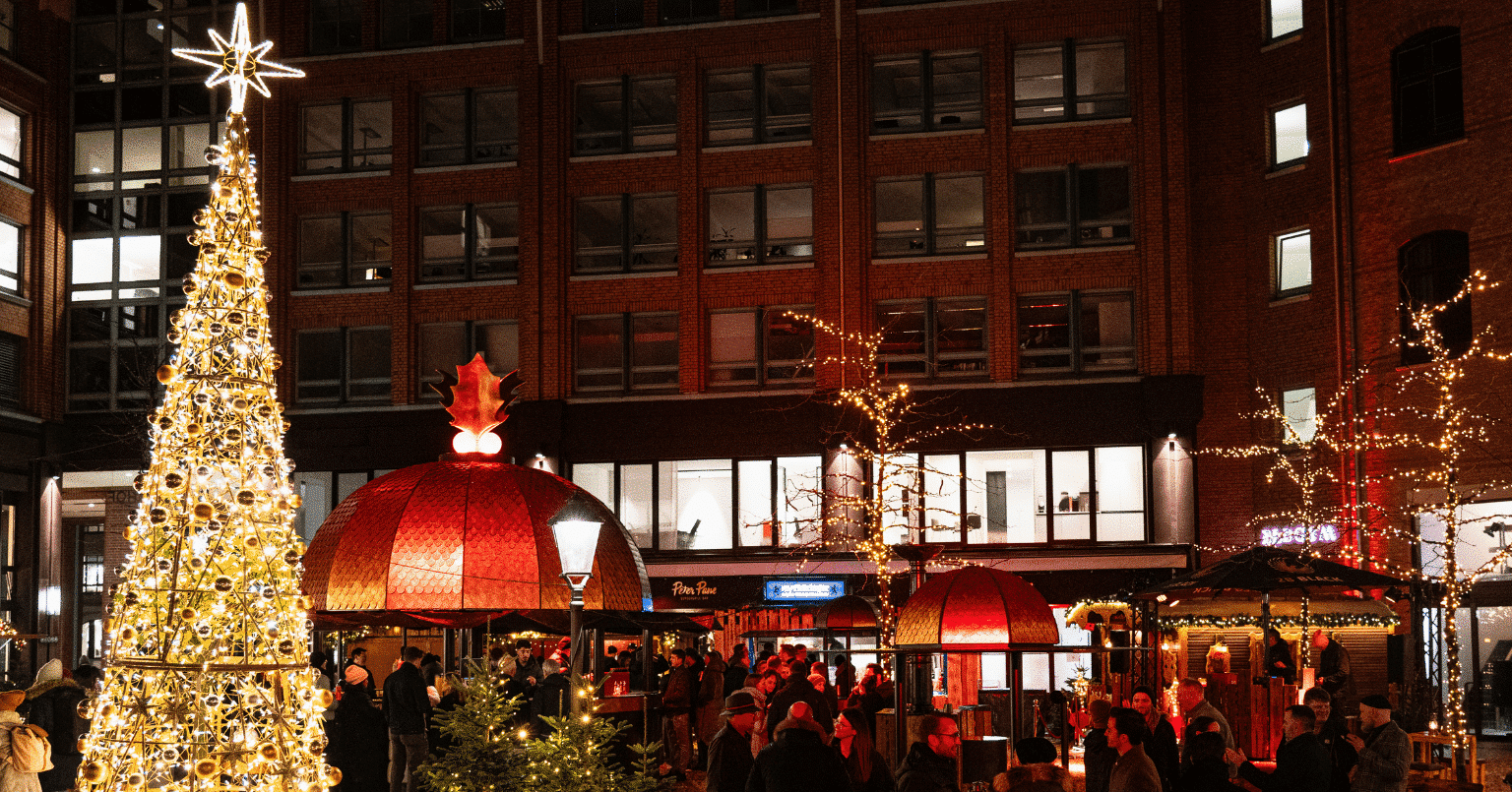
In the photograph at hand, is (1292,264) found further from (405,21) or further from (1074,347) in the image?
(405,21)

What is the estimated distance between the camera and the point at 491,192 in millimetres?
38938

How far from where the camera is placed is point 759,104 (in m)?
38.0

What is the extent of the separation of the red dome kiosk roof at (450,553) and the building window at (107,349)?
2656cm

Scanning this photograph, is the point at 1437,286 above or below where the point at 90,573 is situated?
above

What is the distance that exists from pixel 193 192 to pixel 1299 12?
27.9 metres

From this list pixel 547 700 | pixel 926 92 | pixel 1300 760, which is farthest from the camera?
pixel 926 92

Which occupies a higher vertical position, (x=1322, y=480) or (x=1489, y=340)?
(x=1489, y=340)

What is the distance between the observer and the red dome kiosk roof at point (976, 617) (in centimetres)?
1559

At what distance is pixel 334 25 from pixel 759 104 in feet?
38.3

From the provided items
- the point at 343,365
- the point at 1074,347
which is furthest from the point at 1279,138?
the point at 343,365

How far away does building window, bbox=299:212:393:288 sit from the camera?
39.8 m

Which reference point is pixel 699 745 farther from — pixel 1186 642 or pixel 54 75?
pixel 54 75

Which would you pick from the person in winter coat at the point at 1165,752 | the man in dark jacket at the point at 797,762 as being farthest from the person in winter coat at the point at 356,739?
the person in winter coat at the point at 1165,752

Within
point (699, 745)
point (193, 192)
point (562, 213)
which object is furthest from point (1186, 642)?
point (193, 192)
